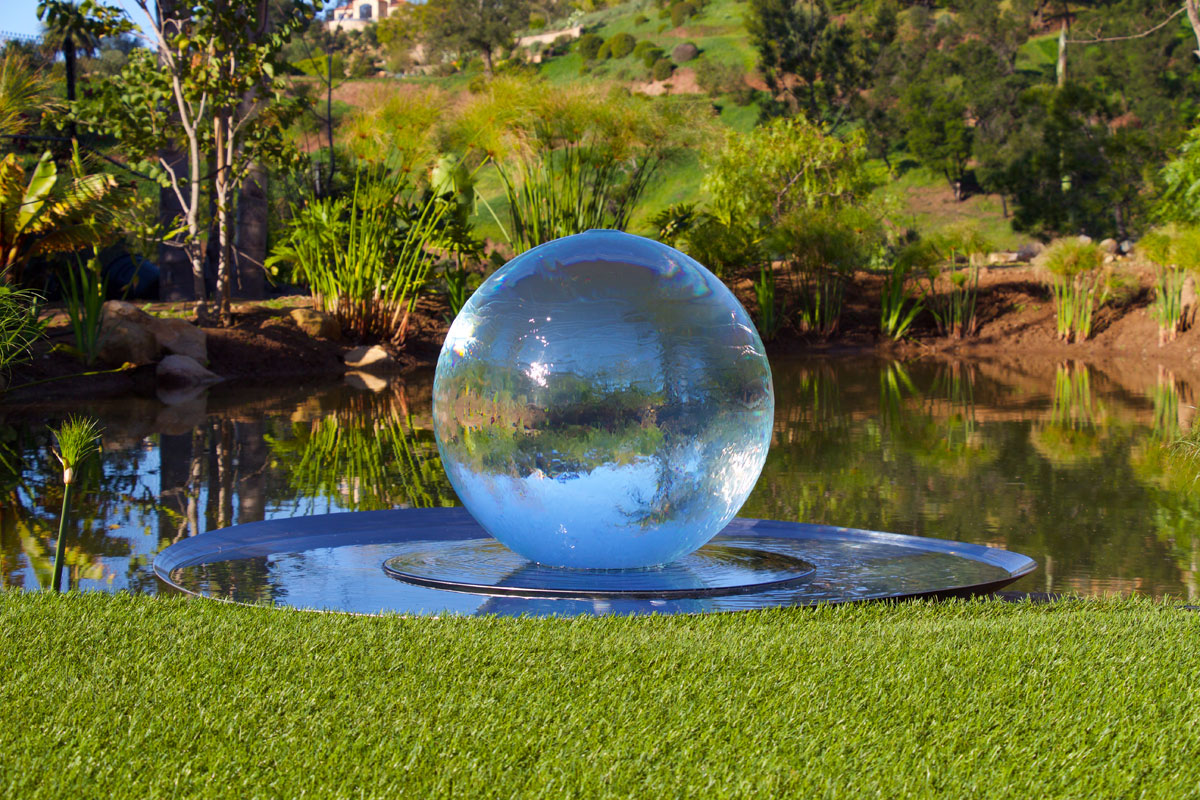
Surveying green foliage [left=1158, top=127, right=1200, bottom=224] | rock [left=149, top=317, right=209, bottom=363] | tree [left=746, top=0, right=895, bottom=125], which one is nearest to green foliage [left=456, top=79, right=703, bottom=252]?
rock [left=149, top=317, right=209, bottom=363]

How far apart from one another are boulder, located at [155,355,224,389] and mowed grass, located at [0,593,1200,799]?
9929mm

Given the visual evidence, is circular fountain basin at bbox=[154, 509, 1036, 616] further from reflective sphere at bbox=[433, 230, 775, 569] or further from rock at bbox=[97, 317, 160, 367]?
rock at bbox=[97, 317, 160, 367]

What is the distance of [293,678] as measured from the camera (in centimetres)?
287

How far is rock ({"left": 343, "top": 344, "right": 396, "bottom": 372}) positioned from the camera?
15352 millimetres

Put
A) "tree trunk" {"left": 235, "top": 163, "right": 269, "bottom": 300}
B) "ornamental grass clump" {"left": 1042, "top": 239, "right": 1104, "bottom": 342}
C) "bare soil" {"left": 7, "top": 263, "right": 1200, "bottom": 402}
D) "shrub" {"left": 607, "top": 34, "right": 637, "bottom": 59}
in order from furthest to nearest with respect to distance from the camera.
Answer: "shrub" {"left": 607, "top": 34, "right": 637, "bottom": 59} → "ornamental grass clump" {"left": 1042, "top": 239, "right": 1104, "bottom": 342} → "tree trunk" {"left": 235, "top": 163, "right": 269, "bottom": 300} → "bare soil" {"left": 7, "top": 263, "right": 1200, "bottom": 402}

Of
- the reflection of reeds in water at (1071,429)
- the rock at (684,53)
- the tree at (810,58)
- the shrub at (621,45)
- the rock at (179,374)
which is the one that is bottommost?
the reflection of reeds in water at (1071,429)

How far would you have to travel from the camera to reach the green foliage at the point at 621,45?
6962cm

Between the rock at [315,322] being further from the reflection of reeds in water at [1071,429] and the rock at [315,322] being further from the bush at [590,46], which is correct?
the bush at [590,46]

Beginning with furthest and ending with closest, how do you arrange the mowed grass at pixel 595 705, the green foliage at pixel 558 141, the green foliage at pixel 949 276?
the green foliage at pixel 949 276 < the green foliage at pixel 558 141 < the mowed grass at pixel 595 705

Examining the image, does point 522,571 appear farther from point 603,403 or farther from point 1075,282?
point 1075,282

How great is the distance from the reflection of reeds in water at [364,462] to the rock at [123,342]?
12.4 feet

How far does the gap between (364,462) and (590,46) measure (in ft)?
220

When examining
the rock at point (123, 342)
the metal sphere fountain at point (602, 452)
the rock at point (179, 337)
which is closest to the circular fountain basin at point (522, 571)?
the metal sphere fountain at point (602, 452)

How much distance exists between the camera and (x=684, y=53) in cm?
6544
